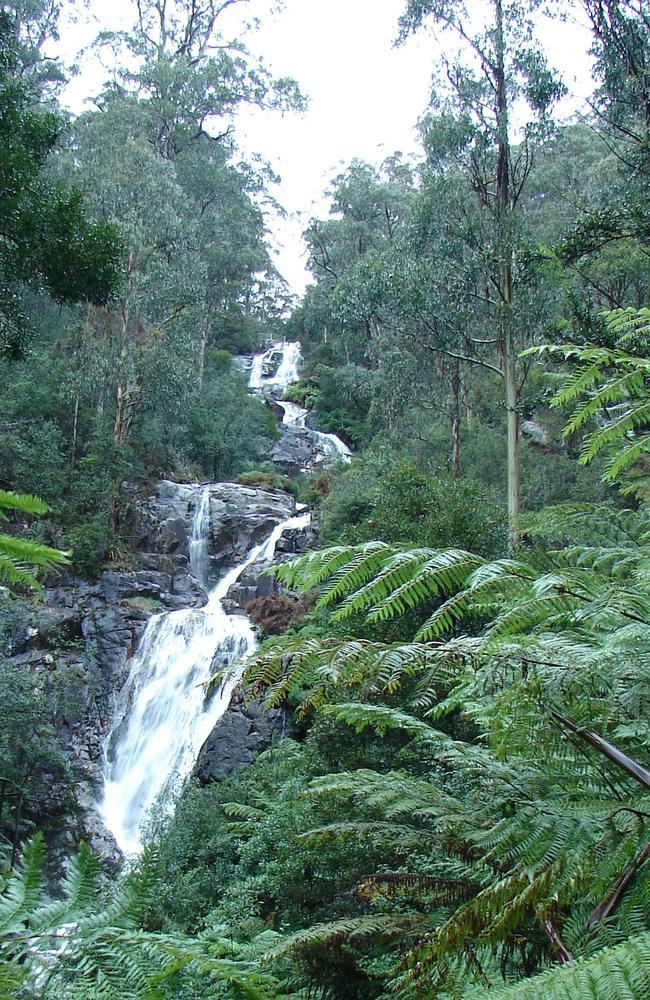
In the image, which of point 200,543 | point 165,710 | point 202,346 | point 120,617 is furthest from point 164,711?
point 202,346

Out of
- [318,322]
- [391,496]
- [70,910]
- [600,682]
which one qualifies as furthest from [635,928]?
[318,322]

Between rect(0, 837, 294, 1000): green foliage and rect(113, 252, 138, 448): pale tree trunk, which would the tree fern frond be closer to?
rect(0, 837, 294, 1000): green foliage

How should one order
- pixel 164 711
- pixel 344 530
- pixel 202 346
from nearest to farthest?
pixel 344 530
pixel 164 711
pixel 202 346

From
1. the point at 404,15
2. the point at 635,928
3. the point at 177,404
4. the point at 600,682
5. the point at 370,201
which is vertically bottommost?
the point at 635,928

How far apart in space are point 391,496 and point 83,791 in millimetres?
7346

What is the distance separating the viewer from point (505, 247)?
1436cm

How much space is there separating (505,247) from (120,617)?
11130 millimetres

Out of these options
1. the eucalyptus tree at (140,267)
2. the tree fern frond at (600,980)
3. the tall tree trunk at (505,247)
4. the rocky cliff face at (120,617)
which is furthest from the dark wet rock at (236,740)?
the tree fern frond at (600,980)

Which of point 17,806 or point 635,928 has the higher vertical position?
point 635,928

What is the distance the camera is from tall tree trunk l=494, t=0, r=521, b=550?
46.5ft

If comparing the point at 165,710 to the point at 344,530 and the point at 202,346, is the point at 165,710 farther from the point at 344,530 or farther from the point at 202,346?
the point at 202,346

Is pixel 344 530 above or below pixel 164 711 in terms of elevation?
above

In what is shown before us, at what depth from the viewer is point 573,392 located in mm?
2088

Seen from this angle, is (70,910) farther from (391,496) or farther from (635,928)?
(391,496)
